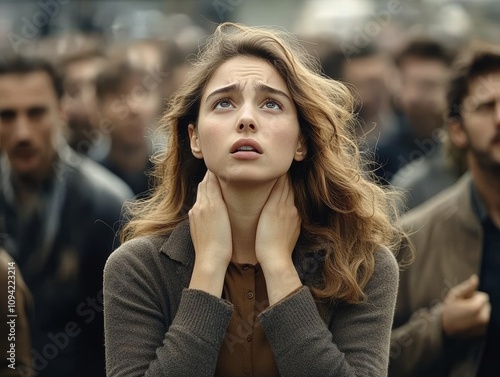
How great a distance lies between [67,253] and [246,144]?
81.9 inches

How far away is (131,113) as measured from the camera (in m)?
4.97

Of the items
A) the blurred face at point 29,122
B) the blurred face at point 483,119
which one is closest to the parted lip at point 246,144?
the blurred face at point 483,119

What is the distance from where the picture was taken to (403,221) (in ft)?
14.5

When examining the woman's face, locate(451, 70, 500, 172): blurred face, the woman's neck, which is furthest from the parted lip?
locate(451, 70, 500, 172): blurred face

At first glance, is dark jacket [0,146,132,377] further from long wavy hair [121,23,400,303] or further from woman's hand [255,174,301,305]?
woman's hand [255,174,301,305]

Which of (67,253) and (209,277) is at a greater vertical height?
(67,253)

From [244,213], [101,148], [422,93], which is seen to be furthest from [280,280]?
[101,148]

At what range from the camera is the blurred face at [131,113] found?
4.95 metres

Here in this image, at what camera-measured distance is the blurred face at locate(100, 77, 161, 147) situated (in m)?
4.95

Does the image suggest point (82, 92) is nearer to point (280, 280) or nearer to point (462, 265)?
point (462, 265)

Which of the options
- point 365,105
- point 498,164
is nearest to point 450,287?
point 498,164

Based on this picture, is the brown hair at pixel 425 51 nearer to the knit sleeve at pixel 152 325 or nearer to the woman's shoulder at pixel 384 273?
the woman's shoulder at pixel 384 273

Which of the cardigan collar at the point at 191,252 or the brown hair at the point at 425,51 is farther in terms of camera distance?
the brown hair at the point at 425,51

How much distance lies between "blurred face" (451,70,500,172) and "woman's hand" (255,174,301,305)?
171cm
